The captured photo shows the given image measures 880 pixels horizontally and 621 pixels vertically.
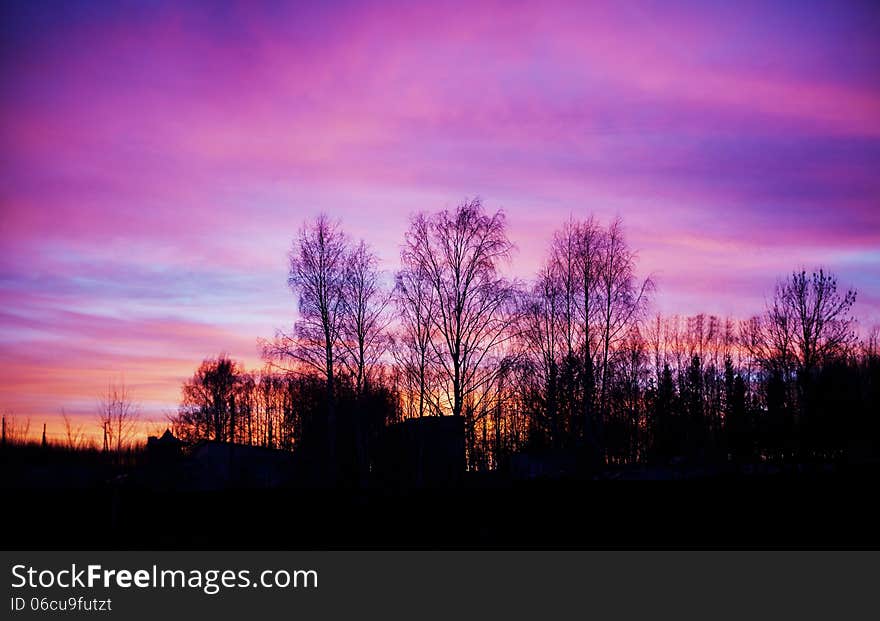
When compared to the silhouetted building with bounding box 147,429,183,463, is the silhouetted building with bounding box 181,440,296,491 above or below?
below

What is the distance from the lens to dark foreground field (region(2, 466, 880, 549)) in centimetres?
1270

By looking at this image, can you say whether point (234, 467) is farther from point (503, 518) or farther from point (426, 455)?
point (503, 518)

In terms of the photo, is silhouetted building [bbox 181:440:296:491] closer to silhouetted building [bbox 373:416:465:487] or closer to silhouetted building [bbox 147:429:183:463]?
silhouetted building [bbox 147:429:183:463]

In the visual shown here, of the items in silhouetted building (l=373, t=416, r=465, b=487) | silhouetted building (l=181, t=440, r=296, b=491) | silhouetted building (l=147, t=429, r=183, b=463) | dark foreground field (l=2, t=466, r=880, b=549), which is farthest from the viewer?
silhouetted building (l=147, t=429, r=183, b=463)

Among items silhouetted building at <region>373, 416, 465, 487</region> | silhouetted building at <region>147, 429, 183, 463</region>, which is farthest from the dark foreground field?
silhouetted building at <region>147, 429, 183, 463</region>

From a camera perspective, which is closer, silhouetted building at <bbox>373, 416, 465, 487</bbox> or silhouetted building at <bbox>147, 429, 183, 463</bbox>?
silhouetted building at <bbox>373, 416, 465, 487</bbox>

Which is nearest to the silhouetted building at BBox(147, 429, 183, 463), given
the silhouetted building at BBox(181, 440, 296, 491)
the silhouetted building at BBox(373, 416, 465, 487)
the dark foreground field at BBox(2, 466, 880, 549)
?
the silhouetted building at BBox(181, 440, 296, 491)

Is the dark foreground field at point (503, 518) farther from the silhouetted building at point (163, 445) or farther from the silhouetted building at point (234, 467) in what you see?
the silhouetted building at point (163, 445)

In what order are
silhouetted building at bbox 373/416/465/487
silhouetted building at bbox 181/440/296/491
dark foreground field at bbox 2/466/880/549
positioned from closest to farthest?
dark foreground field at bbox 2/466/880/549, silhouetted building at bbox 373/416/465/487, silhouetted building at bbox 181/440/296/491

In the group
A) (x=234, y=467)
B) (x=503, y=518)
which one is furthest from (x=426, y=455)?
(x=234, y=467)

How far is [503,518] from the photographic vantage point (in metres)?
12.9

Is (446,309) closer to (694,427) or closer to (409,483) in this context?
(409,483)

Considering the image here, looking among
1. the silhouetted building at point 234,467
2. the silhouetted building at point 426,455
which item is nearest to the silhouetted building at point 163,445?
the silhouetted building at point 234,467

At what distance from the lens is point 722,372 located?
183ft
